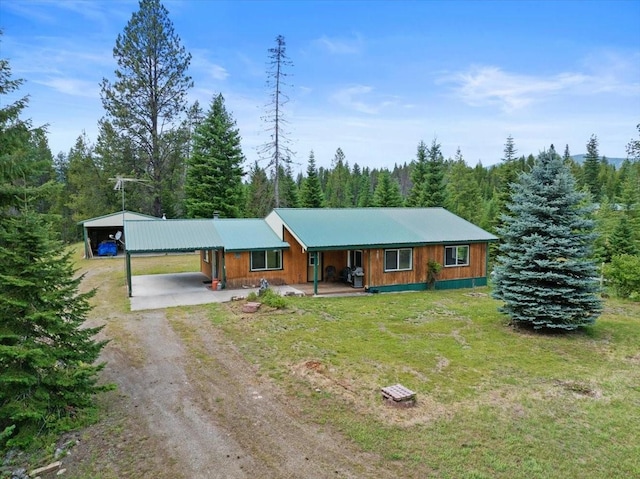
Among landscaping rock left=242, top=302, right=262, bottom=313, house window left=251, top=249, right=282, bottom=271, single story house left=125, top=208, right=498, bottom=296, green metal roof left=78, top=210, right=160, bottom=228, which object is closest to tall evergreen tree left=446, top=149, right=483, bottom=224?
single story house left=125, top=208, right=498, bottom=296

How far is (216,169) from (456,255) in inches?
742

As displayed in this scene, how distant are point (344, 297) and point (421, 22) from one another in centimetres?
1179

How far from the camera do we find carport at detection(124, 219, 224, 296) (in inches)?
617

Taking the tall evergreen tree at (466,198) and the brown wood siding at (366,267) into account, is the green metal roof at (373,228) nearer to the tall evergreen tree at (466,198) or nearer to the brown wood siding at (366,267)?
the brown wood siding at (366,267)

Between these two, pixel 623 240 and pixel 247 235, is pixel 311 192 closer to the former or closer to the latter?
pixel 247 235

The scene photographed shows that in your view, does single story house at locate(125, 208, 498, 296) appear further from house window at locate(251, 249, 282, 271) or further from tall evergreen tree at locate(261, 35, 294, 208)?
tall evergreen tree at locate(261, 35, 294, 208)

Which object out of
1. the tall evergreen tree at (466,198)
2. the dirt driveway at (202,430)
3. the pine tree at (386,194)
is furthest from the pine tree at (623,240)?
the dirt driveway at (202,430)

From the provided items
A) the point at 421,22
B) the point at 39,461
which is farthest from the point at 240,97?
the point at 39,461

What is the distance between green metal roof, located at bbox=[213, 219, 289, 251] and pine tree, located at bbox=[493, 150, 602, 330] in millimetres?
9381

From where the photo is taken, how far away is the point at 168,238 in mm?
17000

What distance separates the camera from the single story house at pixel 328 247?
16.9 m

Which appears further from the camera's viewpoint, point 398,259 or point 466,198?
point 466,198

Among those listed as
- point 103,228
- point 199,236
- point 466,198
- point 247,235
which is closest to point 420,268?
point 247,235

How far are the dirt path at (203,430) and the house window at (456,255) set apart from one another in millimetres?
12333
